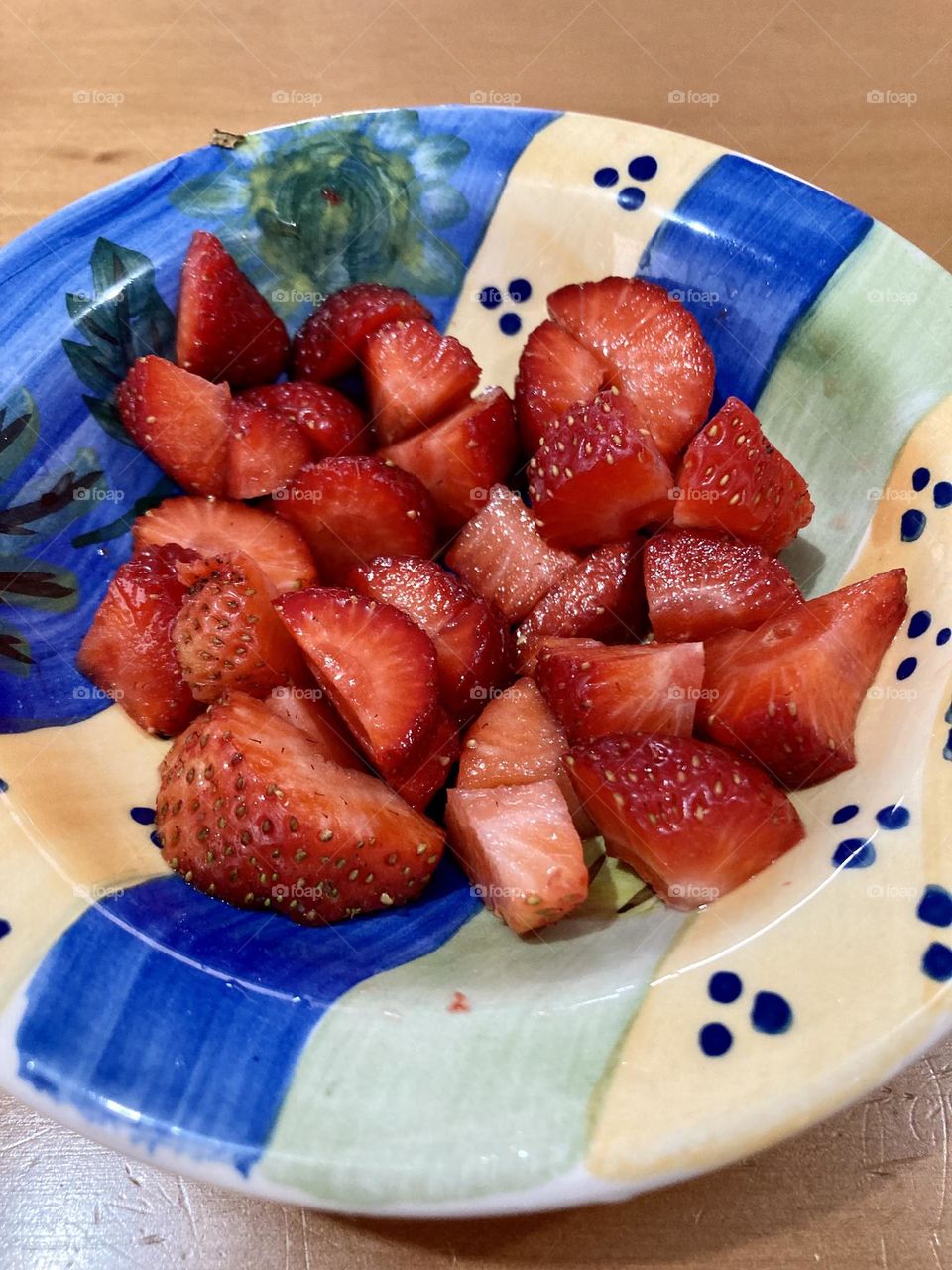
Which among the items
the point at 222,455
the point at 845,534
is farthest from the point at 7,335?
the point at 845,534

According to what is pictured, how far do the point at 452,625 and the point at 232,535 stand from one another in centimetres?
29

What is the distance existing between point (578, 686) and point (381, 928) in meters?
0.28

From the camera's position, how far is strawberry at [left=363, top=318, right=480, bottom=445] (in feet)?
3.65

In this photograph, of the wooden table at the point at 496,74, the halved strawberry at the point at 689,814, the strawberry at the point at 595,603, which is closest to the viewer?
the halved strawberry at the point at 689,814

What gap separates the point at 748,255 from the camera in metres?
1.06

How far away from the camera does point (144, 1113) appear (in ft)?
2.01

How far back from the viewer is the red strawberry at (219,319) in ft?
3.60

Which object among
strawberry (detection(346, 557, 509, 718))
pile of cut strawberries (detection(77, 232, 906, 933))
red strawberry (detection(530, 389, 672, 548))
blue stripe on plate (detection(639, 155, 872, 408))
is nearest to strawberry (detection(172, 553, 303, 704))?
pile of cut strawberries (detection(77, 232, 906, 933))

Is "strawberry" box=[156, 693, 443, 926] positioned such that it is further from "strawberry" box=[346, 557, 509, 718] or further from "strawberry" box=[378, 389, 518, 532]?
"strawberry" box=[378, 389, 518, 532]

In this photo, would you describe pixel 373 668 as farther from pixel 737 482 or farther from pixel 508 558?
pixel 737 482

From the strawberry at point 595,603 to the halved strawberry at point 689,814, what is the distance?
23cm

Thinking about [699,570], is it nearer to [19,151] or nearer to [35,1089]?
[35,1089]

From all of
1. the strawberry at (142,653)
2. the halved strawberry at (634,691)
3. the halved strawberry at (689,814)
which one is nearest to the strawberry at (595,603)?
the halved strawberry at (634,691)

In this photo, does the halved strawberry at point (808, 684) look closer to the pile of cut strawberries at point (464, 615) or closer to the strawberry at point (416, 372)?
the pile of cut strawberries at point (464, 615)
